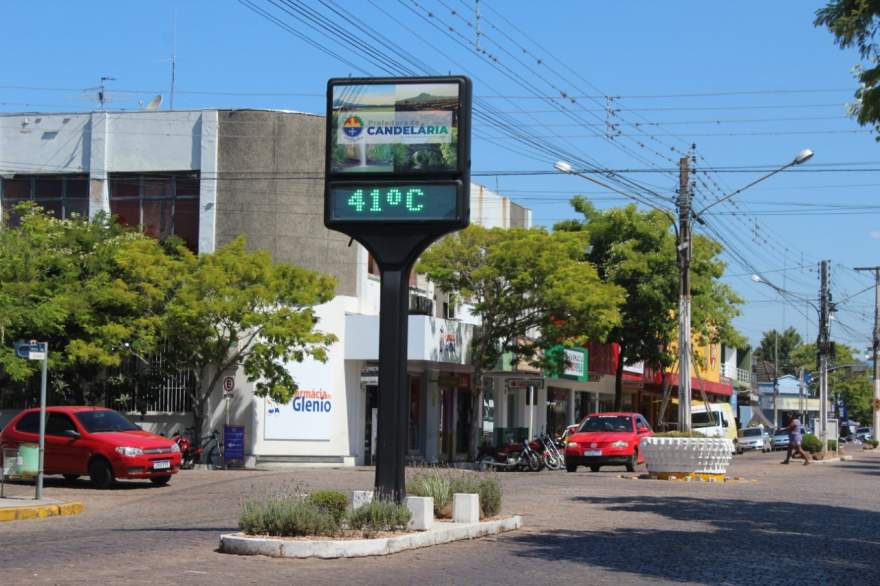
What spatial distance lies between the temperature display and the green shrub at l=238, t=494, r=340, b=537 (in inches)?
146

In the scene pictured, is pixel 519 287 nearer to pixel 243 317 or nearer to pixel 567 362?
pixel 567 362

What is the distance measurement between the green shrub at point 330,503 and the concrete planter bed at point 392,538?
27cm

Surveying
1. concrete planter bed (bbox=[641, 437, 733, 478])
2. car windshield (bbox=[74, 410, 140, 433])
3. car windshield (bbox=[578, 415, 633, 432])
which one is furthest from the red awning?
car windshield (bbox=[74, 410, 140, 433])

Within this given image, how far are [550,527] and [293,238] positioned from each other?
23251 millimetres

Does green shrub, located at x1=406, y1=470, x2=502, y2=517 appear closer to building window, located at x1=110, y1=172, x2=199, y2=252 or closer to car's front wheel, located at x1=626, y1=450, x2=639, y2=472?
car's front wheel, located at x1=626, y1=450, x2=639, y2=472

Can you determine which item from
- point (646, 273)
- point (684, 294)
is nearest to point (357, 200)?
point (684, 294)

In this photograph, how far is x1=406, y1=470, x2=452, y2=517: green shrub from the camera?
51.7 feet

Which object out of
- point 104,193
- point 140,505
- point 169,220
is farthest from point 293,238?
point 140,505

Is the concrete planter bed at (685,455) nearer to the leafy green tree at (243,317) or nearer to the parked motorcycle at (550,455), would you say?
the parked motorcycle at (550,455)

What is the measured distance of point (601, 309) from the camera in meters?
38.4

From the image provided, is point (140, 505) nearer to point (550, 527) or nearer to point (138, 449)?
point (138, 449)

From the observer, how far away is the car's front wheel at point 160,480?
2625 cm

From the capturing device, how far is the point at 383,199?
15414mm

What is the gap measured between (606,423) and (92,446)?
49.1ft
